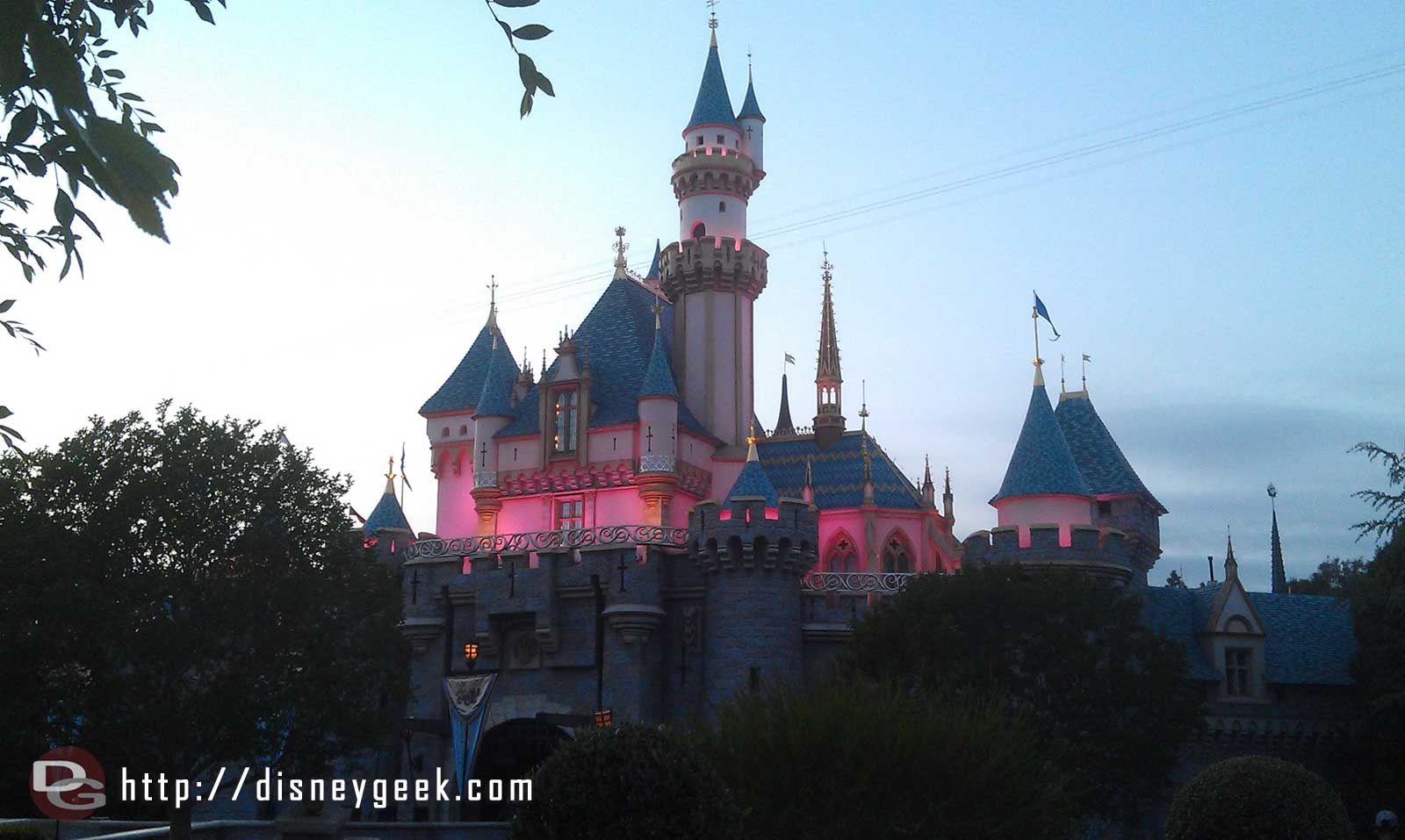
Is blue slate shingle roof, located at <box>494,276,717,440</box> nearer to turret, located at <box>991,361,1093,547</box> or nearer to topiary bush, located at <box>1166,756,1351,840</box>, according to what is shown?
turret, located at <box>991,361,1093,547</box>

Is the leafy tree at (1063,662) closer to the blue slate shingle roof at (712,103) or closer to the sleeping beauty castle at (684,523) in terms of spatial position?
the sleeping beauty castle at (684,523)

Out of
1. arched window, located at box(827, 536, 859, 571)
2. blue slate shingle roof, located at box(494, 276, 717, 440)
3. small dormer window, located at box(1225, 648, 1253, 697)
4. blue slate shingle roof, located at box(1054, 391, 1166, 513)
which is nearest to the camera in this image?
small dormer window, located at box(1225, 648, 1253, 697)

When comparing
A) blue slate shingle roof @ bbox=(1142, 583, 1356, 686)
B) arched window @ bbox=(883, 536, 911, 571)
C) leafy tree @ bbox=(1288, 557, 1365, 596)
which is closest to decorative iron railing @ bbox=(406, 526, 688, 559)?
arched window @ bbox=(883, 536, 911, 571)

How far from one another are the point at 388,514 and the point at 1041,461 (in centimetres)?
2247

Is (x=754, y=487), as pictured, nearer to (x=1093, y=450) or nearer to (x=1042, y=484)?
(x=1042, y=484)

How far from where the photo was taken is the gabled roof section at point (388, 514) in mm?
47344

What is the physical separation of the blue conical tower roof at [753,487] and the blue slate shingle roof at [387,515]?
46.5 feet

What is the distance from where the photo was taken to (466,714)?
37.2m

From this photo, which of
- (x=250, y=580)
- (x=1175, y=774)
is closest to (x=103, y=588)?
(x=250, y=580)

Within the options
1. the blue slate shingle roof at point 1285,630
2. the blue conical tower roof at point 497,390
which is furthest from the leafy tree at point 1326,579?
the blue conical tower roof at point 497,390

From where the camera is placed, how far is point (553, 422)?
44.8 m

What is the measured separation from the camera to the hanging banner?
120ft

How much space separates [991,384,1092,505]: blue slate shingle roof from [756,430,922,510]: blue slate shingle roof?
608 centimetres

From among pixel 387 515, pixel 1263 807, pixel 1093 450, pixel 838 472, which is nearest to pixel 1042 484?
pixel 1093 450
